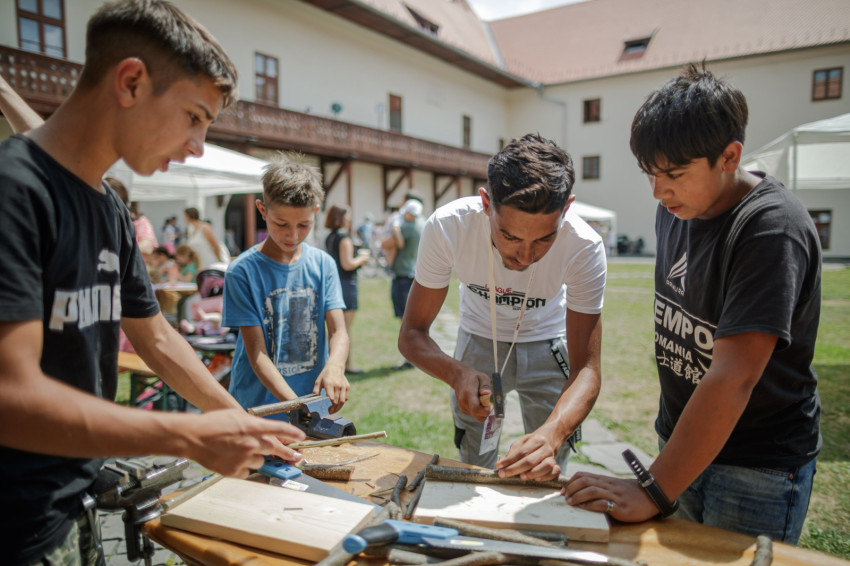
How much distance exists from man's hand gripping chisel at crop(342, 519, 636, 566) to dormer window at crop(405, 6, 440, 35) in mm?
26096

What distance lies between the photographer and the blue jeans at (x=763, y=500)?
1.52m

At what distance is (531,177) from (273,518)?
126 cm

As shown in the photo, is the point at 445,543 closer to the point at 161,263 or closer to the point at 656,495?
the point at 656,495

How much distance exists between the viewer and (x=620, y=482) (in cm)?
146

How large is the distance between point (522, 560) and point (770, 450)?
0.86 m

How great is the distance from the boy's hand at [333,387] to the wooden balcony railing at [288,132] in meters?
12.2

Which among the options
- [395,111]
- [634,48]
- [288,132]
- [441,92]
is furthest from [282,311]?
[634,48]

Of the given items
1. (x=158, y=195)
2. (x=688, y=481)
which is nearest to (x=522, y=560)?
(x=688, y=481)

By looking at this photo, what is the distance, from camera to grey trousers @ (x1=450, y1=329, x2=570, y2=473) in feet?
8.06

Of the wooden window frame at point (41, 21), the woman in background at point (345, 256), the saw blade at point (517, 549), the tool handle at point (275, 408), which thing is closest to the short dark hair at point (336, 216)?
the woman in background at point (345, 256)

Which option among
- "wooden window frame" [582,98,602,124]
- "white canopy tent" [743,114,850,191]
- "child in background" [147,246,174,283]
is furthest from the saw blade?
"wooden window frame" [582,98,602,124]

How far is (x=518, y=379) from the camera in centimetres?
251

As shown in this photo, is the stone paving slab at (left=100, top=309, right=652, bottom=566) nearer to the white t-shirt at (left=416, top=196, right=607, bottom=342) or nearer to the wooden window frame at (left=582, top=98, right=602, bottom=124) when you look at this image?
the white t-shirt at (left=416, top=196, right=607, bottom=342)

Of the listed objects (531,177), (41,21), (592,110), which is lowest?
(531,177)
